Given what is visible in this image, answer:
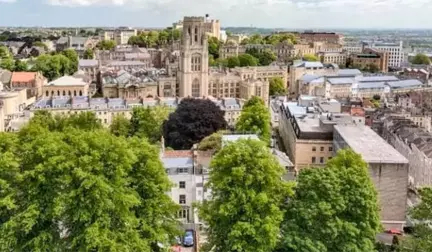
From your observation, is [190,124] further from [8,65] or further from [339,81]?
[8,65]

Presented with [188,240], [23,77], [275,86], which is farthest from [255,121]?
[23,77]

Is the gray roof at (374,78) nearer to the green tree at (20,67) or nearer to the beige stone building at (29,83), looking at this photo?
the beige stone building at (29,83)

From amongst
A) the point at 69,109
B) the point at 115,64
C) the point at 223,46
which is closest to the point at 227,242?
the point at 69,109

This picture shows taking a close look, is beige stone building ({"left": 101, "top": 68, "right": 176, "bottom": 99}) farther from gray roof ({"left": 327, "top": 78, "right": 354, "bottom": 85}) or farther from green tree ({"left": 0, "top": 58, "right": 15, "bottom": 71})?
gray roof ({"left": 327, "top": 78, "right": 354, "bottom": 85})

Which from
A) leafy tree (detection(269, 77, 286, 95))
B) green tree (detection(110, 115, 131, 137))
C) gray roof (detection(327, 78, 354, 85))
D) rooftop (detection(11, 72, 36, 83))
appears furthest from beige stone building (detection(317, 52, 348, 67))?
green tree (detection(110, 115, 131, 137))

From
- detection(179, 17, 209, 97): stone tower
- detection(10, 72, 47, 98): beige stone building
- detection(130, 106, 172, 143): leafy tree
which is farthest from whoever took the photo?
detection(179, 17, 209, 97): stone tower

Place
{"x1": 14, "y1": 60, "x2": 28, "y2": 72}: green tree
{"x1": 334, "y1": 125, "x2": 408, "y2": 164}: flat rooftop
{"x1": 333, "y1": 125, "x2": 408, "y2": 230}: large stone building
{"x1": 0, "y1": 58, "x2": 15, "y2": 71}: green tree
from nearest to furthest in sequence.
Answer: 1. {"x1": 333, "y1": 125, "x2": 408, "y2": 230}: large stone building
2. {"x1": 334, "y1": 125, "x2": 408, "y2": 164}: flat rooftop
3. {"x1": 0, "y1": 58, "x2": 15, "y2": 71}: green tree
4. {"x1": 14, "y1": 60, "x2": 28, "y2": 72}: green tree

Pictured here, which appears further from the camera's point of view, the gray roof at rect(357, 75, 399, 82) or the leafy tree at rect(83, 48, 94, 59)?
the leafy tree at rect(83, 48, 94, 59)

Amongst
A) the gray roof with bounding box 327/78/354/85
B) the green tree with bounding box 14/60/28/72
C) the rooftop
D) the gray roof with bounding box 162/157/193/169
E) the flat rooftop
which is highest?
the green tree with bounding box 14/60/28/72
